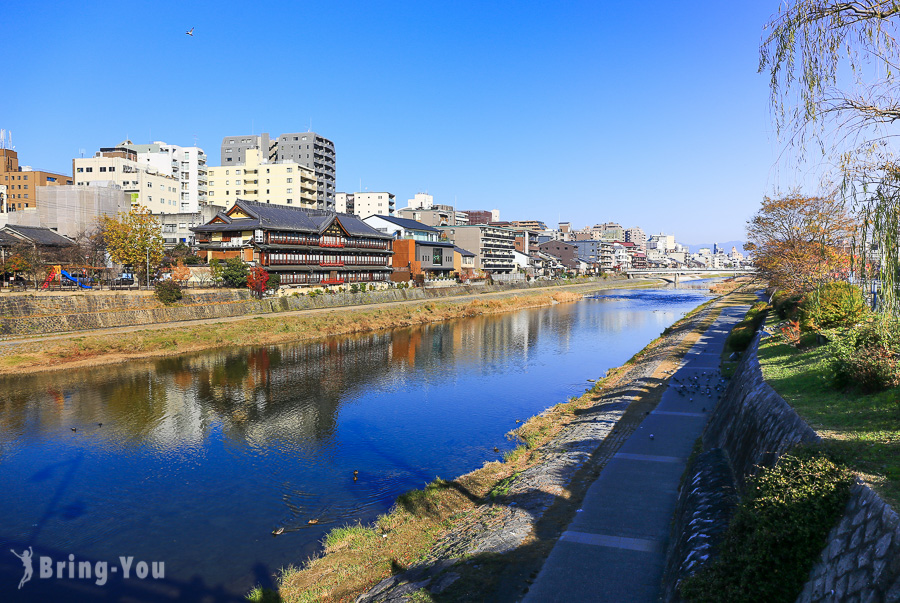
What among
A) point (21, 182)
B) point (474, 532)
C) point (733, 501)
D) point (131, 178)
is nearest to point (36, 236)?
point (131, 178)

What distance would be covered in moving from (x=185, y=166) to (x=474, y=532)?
10299 centimetres

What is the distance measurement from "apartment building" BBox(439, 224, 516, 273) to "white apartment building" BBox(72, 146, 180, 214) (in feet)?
153

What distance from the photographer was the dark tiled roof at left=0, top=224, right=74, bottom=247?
4747 cm

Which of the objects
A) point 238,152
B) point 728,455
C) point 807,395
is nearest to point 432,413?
point 728,455

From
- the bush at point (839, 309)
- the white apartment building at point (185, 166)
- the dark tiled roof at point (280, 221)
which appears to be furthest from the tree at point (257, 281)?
the white apartment building at point (185, 166)

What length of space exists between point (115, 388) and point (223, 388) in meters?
5.22

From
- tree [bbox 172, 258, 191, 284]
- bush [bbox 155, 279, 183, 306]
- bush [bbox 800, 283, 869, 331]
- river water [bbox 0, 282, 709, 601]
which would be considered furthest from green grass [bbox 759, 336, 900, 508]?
tree [bbox 172, 258, 191, 284]

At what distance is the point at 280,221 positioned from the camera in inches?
2251

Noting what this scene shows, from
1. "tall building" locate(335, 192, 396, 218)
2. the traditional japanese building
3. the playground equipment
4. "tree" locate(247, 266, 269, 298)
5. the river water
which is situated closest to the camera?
the river water

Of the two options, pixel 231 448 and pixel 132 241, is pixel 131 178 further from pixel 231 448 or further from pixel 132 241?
pixel 231 448

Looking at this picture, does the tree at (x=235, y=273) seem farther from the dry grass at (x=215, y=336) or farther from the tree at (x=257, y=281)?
the dry grass at (x=215, y=336)

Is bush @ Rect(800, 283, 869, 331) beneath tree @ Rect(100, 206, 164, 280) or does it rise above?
beneath

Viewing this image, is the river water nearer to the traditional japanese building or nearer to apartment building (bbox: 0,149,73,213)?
the traditional japanese building

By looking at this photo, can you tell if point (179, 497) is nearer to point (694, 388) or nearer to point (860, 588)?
point (860, 588)
